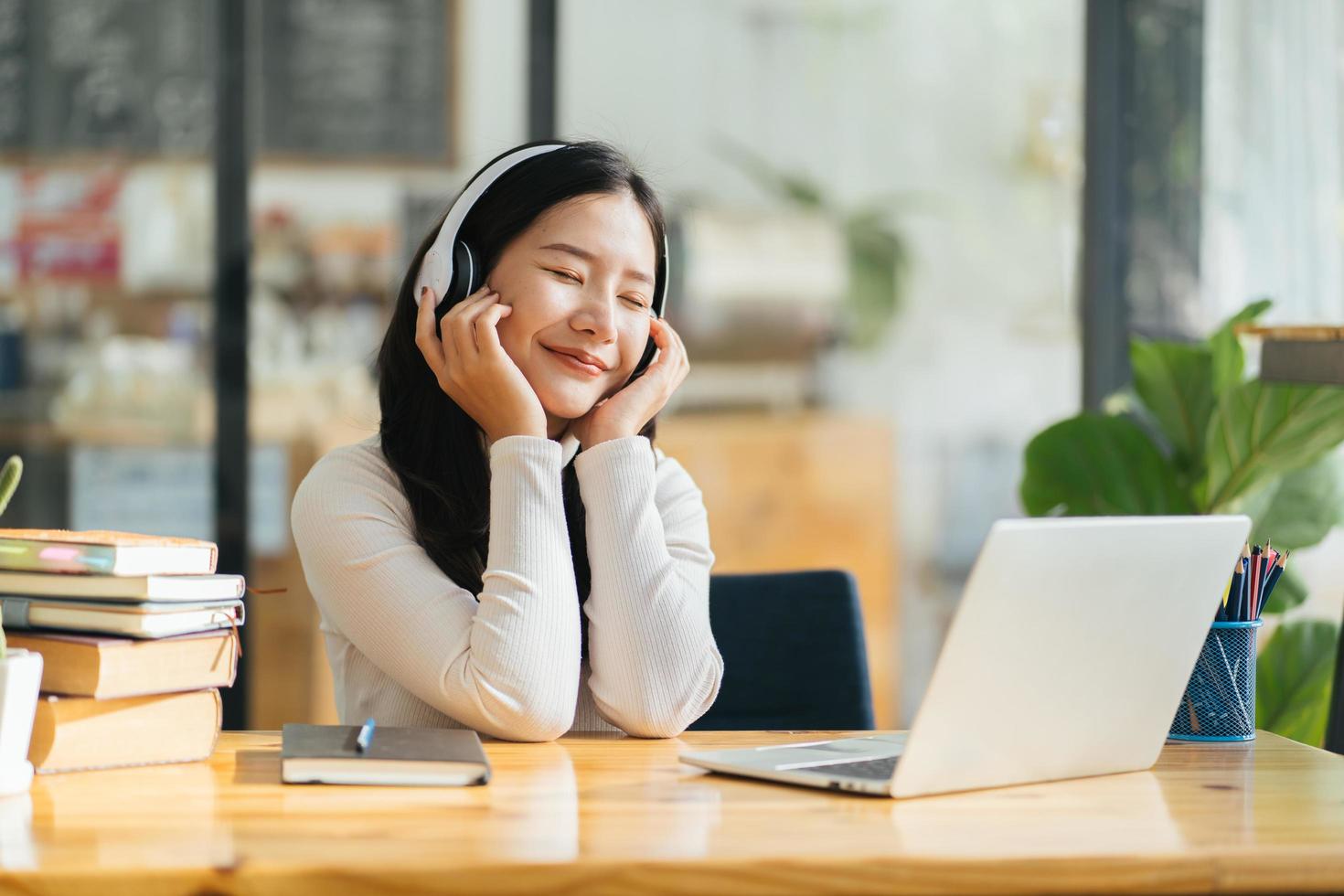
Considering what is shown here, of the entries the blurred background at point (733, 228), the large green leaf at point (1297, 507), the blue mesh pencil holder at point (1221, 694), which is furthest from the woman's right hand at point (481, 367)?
the blurred background at point (733, 228)

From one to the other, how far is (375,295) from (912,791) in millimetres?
2520

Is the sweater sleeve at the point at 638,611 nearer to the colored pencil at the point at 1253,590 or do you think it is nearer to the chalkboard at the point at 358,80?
the colored pencil at the point at 1253,590

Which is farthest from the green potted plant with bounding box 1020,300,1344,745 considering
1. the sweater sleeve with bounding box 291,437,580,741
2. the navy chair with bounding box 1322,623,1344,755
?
the sweater sleeve with bounding box 291,437,580,741

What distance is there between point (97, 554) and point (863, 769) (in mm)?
651

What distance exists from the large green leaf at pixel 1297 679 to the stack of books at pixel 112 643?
6.35 ft

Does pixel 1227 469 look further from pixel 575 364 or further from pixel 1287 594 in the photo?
pixel 575 364

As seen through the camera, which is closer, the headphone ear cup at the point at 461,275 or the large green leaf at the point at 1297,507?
the headphone ear cup at the point at 461,275

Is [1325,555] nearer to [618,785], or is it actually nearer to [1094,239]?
[1094,239]

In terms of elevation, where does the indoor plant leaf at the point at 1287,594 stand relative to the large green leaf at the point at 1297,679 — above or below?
above

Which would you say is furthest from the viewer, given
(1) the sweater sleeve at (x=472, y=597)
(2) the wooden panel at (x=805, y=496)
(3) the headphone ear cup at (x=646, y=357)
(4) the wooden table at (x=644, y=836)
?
(2) the wooden panel at (x=805, y=496)

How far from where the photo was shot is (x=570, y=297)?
5.41 feet

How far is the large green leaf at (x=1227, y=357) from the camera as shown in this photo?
2.58 metres

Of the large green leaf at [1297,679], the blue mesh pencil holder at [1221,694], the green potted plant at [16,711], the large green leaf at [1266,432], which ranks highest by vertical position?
the large green leaf at [1266,432]

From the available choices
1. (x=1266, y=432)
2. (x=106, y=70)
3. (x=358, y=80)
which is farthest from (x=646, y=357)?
(x=106, y=70)
